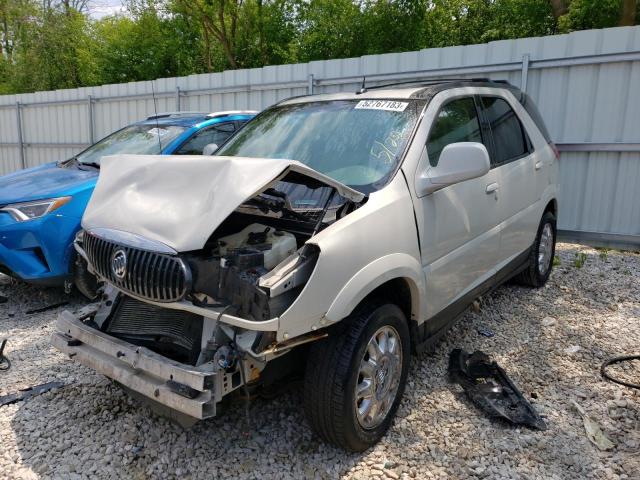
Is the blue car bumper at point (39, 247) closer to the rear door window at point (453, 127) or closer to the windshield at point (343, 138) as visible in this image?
the windshield at point (343, 138)

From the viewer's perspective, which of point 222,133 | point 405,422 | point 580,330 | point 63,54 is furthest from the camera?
point 63,54

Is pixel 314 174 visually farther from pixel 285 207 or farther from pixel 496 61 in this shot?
pixel 496 61

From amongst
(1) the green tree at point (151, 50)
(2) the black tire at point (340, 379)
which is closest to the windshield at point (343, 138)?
(2) the black tire at point (340, 379)

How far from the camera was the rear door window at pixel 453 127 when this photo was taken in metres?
3.33

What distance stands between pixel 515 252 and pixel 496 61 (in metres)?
3.71

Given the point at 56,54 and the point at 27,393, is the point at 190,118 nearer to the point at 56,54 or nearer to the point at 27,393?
the point at 27,393

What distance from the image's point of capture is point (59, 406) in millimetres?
3281

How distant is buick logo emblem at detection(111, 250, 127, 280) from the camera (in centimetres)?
259

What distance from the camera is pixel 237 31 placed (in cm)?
2167

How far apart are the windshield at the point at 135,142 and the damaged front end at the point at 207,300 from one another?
2.96 m

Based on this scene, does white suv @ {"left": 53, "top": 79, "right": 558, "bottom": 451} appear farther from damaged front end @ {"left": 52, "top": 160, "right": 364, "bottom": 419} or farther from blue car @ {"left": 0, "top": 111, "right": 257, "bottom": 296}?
blue car @ {"left": 0, "top": 111, "right": 257, "bottom": 296}

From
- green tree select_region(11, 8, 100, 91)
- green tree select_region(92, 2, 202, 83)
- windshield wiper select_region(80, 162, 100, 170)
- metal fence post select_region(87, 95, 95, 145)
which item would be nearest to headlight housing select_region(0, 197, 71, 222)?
windshield wiper select_region(80, 162, 100, 170)

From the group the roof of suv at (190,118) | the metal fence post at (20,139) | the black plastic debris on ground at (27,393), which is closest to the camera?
the black plastic debris on ground at (27,393)

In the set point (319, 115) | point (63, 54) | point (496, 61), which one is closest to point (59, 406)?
point (319, 115)
